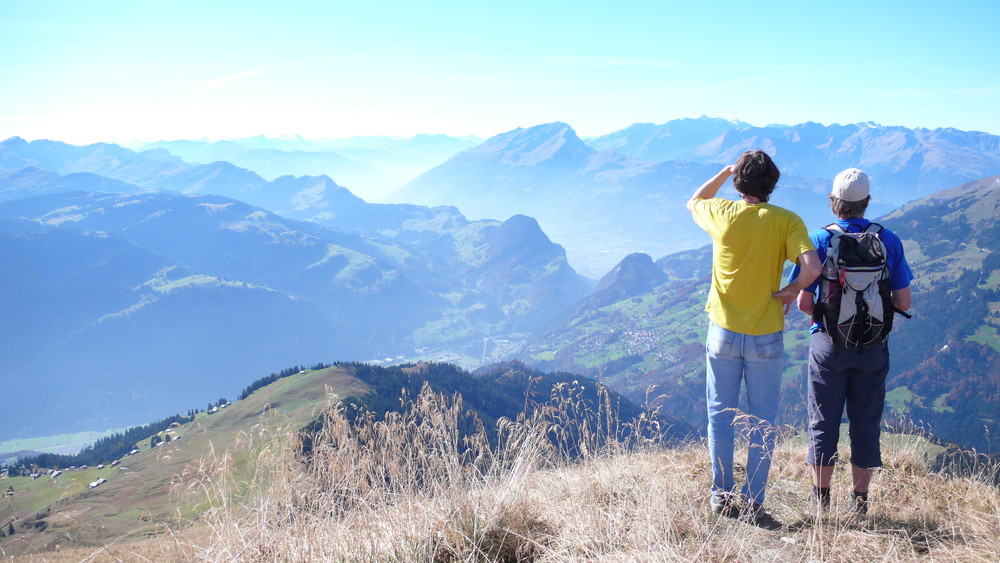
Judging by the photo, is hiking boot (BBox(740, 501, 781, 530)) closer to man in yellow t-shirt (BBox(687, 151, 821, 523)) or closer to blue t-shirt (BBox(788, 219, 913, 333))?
man in yellow t-shirt (BBox(687, 151, 821, 523))

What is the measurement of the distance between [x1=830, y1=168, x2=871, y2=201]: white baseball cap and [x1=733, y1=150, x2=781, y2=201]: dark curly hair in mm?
568

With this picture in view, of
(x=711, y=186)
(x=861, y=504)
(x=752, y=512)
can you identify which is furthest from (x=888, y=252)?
(x=752, y=512)

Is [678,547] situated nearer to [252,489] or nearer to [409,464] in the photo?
[409,464]

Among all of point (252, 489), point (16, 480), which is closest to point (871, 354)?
point (252, 489)

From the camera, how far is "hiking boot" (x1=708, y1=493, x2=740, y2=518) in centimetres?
492

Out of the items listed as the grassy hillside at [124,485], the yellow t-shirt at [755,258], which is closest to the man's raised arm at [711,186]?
the yellow t-shirt at [755,258]

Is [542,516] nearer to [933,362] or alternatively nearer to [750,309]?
[750,309]

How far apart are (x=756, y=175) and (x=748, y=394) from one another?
79.7 inches

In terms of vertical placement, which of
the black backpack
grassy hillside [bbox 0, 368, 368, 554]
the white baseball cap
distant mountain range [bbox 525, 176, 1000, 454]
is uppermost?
the white baseball cap

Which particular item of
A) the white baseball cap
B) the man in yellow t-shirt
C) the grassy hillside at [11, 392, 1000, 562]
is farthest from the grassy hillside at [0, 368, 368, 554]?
the white baseball cap

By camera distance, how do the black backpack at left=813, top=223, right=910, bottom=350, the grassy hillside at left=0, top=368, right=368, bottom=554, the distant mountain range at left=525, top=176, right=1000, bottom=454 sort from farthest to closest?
the distant mountain range at left=525, top=176, right=1000, bottom=454
the grassy hillside at left=0, top=368, right=368, bottom=554
the black backpack at left=813, top=223, right=910, bottom=350

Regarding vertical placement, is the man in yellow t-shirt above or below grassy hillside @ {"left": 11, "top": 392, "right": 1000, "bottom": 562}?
above

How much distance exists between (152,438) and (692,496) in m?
105

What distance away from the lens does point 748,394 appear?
5.04 meters
